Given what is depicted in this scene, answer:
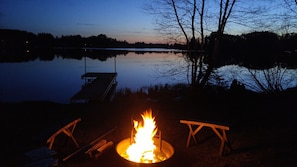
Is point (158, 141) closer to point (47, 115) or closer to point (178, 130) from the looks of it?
point (178, 130)

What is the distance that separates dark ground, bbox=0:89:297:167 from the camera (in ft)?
16.0

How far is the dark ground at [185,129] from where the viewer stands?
192 inches

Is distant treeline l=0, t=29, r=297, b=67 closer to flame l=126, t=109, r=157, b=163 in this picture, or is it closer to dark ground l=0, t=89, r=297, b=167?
dark ground l=0, t=89, r=297, b=167

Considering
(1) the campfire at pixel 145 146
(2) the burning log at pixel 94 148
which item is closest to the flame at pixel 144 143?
(1) the campfire at pixel 145 146

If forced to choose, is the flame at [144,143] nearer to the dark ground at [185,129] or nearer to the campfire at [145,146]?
the campfire at [145,146]

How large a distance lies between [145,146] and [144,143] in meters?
0.06

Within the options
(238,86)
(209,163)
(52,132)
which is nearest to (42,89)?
(238,86)

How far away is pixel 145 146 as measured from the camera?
Result: 4.86 m

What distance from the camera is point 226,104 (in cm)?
952

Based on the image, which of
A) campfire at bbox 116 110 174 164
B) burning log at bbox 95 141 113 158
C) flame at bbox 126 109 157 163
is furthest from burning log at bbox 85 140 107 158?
flame at bbox 126 109 157 163

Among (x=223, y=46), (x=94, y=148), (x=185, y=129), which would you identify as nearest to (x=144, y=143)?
(x=94, y=148)

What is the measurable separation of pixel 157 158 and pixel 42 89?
18246 millimetres

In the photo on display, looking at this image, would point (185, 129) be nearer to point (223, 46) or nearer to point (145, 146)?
point (145, 146)

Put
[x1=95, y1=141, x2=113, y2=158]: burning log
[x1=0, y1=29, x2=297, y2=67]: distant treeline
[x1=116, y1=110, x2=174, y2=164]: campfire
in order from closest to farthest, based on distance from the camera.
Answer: [x1=116, y1=110, x2=174, y2=164]: campfire
[x1=95, y1=141, x2=113, y2=158]: burning log
[x1=0, y1=29, x2=297, y2=67]: distant treeline
